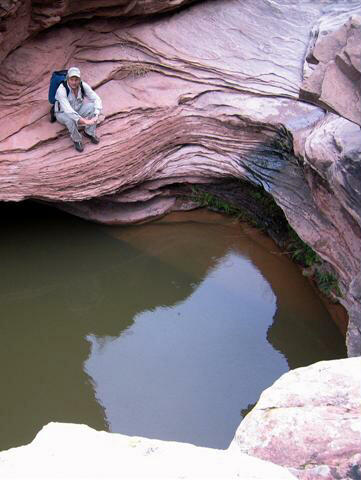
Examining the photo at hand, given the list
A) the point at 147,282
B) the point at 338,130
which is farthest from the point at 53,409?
the point at 338,130

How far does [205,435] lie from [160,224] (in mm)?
3359

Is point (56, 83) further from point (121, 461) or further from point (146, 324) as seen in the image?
point (121, 461)

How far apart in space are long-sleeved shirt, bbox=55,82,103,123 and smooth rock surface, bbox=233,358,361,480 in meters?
4.31

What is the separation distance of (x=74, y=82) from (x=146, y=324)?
260 cm

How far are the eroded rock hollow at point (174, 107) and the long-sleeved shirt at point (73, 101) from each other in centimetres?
37

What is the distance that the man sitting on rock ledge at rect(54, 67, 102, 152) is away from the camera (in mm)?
6242

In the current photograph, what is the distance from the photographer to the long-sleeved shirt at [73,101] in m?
6.25

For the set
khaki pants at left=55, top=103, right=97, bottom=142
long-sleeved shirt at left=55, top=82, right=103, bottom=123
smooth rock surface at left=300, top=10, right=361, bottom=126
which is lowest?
khaki pants at left=55, top=103, right=97, bottom=142

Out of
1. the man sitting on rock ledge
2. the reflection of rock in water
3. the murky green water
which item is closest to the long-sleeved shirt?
the man sitting on rock ledge

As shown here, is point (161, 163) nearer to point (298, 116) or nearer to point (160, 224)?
point (160, 224)

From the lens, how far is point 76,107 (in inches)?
255

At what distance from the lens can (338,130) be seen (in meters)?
5.73

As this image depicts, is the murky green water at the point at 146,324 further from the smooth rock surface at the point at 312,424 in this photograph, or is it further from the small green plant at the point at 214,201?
the smooth rock surface at the point at 312,424

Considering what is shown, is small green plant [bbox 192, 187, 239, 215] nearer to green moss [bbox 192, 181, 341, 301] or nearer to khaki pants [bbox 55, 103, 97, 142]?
green moss [bbox 192, 181, 341, 301]
